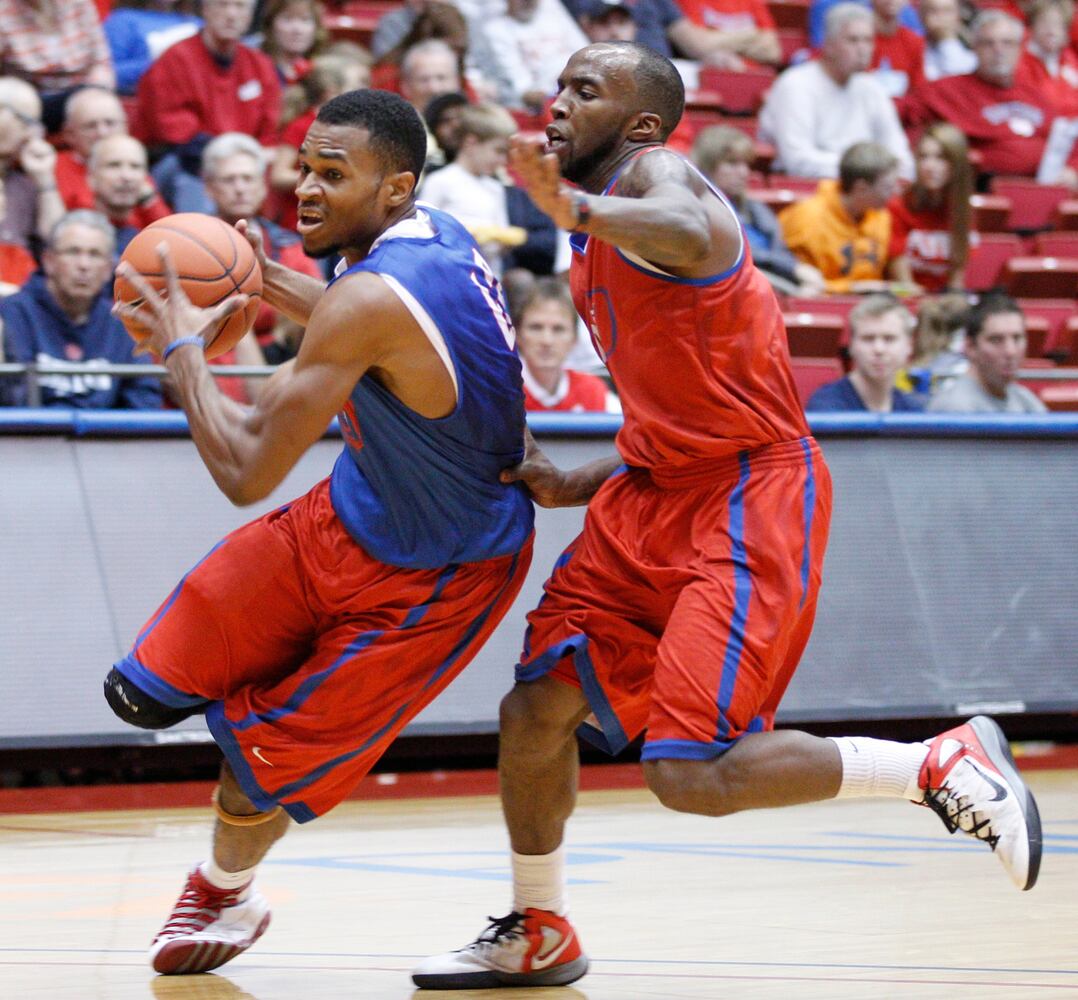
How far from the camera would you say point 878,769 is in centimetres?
372

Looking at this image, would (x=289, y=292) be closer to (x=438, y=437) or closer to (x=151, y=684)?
(x=438, y=437)

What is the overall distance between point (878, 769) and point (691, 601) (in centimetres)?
51

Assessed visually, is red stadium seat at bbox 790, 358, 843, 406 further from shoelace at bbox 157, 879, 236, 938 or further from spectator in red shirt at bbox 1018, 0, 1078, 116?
shoelace at bbox 157, 879, 236, 938

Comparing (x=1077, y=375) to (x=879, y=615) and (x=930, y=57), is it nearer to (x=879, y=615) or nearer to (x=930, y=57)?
(x=879, y=615)

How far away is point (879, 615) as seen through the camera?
7457 millimetres

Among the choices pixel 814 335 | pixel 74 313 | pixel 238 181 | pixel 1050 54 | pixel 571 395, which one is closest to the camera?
pixel 74 313

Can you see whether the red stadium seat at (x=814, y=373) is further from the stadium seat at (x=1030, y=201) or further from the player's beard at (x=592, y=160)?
the player's beard at (x=592, y=160)

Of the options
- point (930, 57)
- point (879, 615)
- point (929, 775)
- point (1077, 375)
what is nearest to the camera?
point (929, 775)

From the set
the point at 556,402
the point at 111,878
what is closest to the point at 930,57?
the point at 556,402

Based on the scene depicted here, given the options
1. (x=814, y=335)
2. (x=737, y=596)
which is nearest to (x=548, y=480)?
(x=737, y=596)

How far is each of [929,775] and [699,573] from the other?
62 cm

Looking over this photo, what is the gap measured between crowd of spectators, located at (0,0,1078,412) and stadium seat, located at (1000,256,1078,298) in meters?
0.41

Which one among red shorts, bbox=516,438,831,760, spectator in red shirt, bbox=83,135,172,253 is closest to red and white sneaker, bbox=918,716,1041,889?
red shorts, bbox=516,438,831,760

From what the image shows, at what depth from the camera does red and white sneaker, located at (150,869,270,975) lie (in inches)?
153
